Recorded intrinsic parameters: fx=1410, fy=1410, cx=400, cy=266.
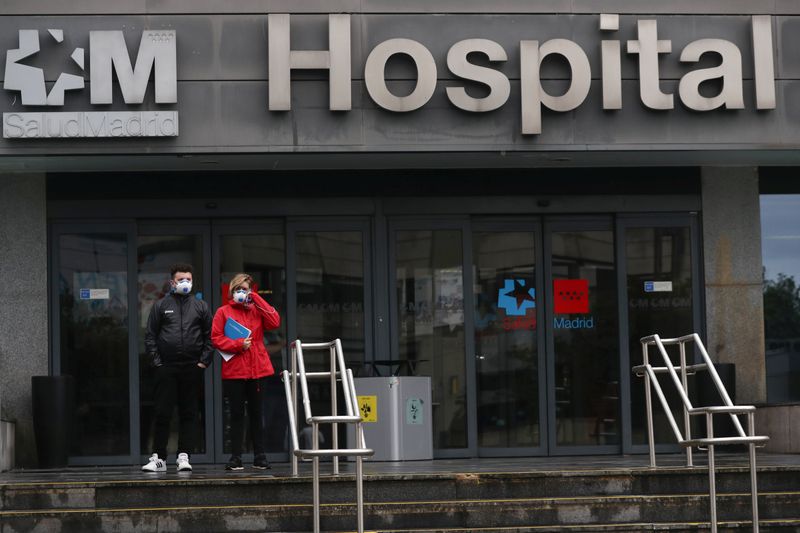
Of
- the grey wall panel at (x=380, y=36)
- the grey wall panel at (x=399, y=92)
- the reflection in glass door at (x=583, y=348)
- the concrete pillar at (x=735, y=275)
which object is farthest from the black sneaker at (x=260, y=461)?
the concrete pillar at (x=735, y=275)

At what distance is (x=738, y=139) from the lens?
13.9 m

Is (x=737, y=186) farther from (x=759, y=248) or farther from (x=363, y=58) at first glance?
(x=363, y=58)

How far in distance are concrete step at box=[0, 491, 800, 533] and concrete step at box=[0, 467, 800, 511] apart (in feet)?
0.45

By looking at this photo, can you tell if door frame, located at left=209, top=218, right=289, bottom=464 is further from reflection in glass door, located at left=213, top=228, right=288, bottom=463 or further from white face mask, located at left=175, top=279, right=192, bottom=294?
white face mask, located at left=175, top=279, right=192, bottom=294

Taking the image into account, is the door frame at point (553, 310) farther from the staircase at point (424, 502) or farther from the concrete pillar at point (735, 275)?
the staircase at point (424, 502)

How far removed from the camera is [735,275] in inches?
598

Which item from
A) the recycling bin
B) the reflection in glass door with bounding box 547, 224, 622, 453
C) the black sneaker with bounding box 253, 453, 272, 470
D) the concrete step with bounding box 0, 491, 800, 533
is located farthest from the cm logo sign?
the reflection in glass door with bounding box 547, 224, 622, 453

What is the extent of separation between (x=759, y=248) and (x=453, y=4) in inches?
173

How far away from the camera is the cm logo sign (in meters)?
13.2

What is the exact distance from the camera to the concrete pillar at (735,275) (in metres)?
15.1

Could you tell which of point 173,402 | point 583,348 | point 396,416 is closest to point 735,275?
point 583,348

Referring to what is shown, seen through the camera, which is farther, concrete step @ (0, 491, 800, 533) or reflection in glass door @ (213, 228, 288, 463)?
reflection in glass door @ (213, 228, 288, 463)

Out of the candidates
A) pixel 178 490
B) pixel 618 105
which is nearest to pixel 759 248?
pixel 618 105

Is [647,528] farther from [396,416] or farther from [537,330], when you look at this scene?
[537,330]
